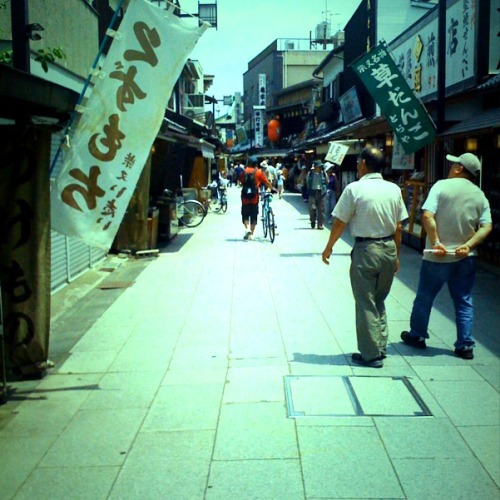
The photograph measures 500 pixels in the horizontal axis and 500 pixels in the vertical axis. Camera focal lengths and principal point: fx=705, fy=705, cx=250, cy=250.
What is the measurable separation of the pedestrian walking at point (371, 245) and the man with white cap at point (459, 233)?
459mm

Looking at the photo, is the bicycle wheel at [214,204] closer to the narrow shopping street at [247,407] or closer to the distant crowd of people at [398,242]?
the narrow shopping street at [247,407]

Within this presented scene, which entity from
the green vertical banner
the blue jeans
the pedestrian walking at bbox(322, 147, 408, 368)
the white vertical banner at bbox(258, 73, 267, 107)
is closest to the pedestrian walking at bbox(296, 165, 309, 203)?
the green vertical banner

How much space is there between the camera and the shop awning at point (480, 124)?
1048 centimetres

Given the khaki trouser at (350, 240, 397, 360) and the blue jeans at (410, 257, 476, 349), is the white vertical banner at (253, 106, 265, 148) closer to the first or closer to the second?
the blue jeans at (410, 257, 476, 349)

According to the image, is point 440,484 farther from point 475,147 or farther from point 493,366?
point 475,147

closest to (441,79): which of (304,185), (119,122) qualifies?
(119,122)

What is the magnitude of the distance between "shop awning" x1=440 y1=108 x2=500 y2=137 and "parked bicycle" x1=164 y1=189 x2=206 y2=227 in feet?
31.9

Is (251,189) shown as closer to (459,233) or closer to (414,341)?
(414,341)

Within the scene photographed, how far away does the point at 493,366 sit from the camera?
22.0 ft

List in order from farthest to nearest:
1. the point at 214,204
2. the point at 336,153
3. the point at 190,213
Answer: the point at 214,204 → the point at 190,213 → the point at 336,153

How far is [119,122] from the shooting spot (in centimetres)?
557

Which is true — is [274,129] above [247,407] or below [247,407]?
above

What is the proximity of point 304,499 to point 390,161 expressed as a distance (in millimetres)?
16480

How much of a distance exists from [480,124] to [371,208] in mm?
5434
